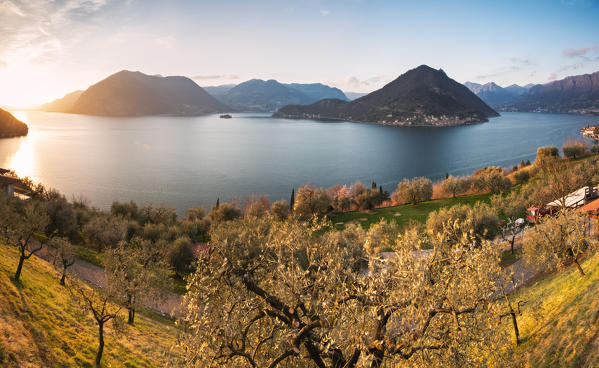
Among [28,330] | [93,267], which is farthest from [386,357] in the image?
[93,267]

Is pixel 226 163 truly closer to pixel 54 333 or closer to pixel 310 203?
pixel 310 203

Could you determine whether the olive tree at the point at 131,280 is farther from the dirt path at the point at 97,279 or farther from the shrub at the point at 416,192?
the shrub at the point at 416,192

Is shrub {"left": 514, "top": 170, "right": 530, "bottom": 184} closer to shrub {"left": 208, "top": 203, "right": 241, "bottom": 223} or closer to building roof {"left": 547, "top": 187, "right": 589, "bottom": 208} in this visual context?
building roof {"left": 547, "top": 187, "right": 589, "bottom": 208}

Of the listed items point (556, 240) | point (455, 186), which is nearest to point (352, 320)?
point (556, 240)

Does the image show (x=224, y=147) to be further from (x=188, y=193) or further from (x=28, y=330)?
(x=28, y=330)

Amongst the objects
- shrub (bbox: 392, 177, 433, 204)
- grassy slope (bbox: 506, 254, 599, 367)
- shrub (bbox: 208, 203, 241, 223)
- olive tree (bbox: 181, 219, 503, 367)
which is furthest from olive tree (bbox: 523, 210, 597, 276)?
shrub (bbox: 208, 203, 241, 223)

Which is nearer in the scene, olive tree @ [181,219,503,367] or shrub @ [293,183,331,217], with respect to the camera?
olive tree @ [181,219,503,367]
